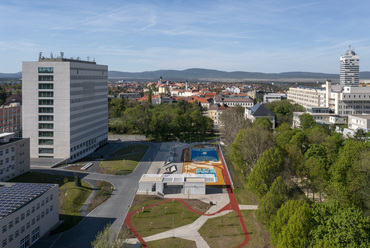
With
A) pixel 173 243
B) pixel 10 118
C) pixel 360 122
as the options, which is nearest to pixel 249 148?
pixel 173 243

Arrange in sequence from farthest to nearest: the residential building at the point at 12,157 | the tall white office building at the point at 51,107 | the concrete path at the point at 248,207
Answer: 1. the tall white office building at the point at 51,107
2. the residential building at the point at 12,157
3. the concrete path at the point at 248,207

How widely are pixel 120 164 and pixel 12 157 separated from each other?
624 inches

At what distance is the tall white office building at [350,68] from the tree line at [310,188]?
14616 cm

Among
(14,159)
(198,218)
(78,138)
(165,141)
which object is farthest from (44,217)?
(165,141)

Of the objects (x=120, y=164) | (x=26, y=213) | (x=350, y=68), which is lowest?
(x=120, y=164)

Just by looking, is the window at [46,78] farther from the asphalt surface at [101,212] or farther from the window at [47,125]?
the asphalt surface at [101,212]

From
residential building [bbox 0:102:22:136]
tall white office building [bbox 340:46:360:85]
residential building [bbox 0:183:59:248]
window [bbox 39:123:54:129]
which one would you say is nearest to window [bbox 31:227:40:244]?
residential building [bbox 0:183:59:248]

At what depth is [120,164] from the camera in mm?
50344

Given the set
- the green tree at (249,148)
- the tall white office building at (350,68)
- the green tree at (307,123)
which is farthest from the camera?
the tall white office building at (350,68)

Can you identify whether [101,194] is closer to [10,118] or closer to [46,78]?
[46,78]

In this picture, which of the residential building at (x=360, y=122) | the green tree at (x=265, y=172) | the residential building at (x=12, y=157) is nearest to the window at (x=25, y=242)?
the residential building at (x=12, y=157)

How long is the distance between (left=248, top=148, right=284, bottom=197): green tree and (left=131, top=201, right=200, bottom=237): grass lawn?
6.96 metres

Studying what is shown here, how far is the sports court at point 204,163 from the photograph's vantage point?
157 ft

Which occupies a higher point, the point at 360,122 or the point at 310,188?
the point at 360,122
